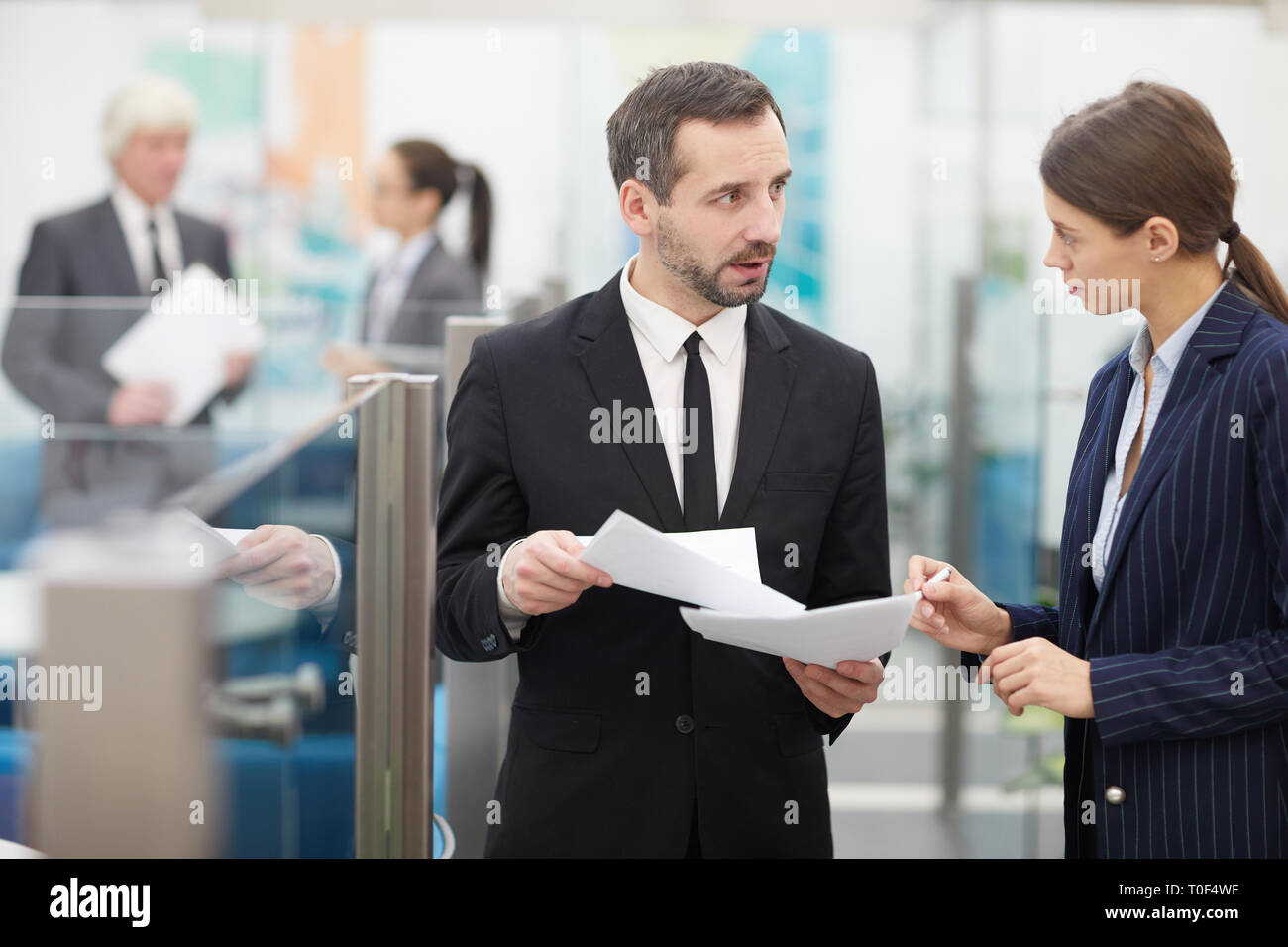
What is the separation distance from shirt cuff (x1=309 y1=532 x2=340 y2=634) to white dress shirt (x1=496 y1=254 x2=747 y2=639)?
0.44 meters

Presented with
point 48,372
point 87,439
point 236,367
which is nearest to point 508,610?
point 87,439

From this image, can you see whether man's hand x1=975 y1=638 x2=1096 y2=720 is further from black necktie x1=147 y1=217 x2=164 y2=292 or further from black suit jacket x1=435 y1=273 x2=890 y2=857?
A: black necktie x1=147 y1=217 x2=164 y2=292

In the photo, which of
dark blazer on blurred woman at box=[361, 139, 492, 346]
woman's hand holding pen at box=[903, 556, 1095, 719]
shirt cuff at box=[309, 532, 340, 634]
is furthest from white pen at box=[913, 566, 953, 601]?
dark blazer on blurred woman at box=[361, 139, 492, 346]

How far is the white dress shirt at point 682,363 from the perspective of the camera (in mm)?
1667

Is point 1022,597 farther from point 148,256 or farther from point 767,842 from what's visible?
point 148,256

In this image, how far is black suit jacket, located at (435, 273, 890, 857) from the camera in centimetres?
161

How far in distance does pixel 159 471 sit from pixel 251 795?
2535 millimetres

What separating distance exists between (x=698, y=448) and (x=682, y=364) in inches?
5.1

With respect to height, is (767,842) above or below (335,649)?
below

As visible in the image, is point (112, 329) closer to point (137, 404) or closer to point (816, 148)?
point (137, 404)

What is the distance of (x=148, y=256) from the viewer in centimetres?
414

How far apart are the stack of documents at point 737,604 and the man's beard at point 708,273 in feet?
1.34

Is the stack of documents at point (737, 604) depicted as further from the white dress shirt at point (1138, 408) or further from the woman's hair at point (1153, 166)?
the woman's hair at point (1153, 166)
